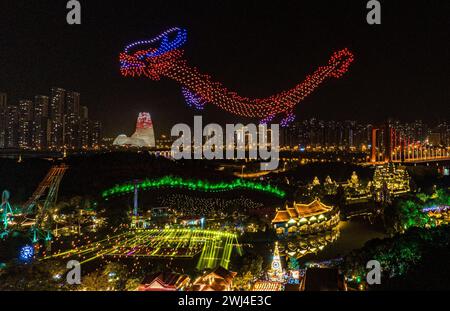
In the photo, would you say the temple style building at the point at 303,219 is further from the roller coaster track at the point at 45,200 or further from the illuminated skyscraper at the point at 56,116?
the illuminated skyscraper at the point at 56,116

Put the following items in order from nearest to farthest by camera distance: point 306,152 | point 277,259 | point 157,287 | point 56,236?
point 157,287
point 277,259
point 56,236
point 306,152

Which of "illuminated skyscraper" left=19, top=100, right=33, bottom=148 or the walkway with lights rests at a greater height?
"illuminated skyscraper" left=19, top=100, right=33, bottom=148

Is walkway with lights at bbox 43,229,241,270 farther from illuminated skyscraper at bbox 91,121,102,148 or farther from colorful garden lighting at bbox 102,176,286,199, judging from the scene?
illuminated skyscraper at bbox 91,121,102,148

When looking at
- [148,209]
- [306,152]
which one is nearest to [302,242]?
[148,209]

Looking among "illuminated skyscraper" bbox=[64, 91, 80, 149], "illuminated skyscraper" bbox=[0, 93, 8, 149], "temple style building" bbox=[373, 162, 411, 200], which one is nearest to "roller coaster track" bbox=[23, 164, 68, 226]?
"temple style building" bbox=[373, 162, 411, 200]

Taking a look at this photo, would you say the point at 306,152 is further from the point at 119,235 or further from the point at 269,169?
the point at 119,235

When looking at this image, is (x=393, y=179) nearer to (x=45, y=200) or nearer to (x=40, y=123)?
(x=45, y=200)

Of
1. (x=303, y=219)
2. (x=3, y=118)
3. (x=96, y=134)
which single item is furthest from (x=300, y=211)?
(x=96, y=134)
